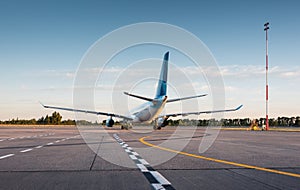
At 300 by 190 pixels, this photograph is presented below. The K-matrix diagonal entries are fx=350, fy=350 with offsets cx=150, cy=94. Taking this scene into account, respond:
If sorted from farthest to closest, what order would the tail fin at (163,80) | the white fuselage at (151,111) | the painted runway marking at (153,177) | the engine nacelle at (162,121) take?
1. the tail fin at (163,80)
2. the engine nacelle at (162,121)
3. the white fuselage at (151,111)
4. the painted runway marking at (153,177)

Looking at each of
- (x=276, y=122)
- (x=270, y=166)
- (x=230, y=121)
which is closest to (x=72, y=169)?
(x=270, y=166)

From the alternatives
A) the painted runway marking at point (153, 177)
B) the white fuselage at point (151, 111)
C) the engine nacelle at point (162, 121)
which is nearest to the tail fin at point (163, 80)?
the engine nacelle at point (162, 121)

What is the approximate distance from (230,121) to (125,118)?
85661mm

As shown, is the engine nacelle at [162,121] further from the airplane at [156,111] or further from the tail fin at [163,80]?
the tail fin at [163,80]

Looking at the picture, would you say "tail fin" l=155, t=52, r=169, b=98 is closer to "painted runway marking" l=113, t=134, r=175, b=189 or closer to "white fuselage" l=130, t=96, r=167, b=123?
"white fuselage" l=130, t=96, r=167, b=123

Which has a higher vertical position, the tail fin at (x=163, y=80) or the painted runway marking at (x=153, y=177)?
the tail fin at (x=163, y=80)

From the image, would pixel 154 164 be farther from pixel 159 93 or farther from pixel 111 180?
pixel 159 93

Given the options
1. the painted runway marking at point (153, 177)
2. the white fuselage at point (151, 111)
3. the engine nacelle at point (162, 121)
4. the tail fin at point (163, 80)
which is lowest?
the painted runway marking at point (153, 177)

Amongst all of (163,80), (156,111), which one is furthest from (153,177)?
(163,80)

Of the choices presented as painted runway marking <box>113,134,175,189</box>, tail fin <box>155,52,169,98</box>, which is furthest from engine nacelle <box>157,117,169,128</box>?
painted runway marking <box>113,134,175,189</box>

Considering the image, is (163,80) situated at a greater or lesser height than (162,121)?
greater

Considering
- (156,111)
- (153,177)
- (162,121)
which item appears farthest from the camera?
(162,121)

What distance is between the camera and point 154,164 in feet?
27.9

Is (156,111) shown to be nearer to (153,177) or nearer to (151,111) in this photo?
(151,111)
